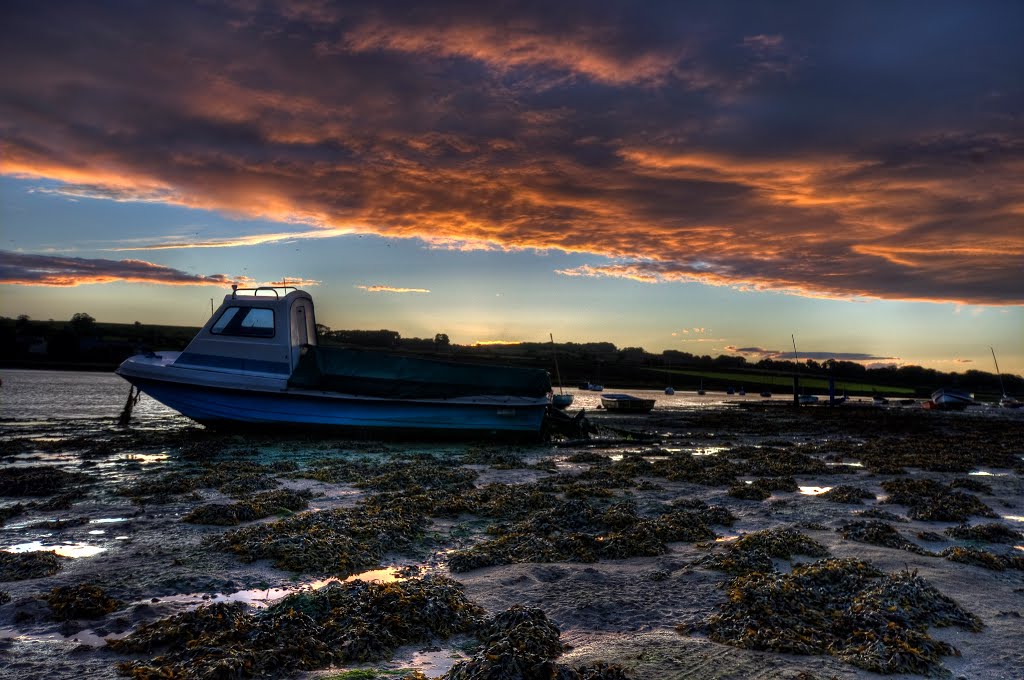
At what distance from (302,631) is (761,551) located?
532 cm

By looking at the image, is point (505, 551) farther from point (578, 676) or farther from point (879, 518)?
point (879, 518)

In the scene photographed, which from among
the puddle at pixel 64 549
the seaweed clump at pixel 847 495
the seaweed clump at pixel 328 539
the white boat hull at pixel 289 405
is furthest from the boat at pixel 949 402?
the puddle at pixel 64 549

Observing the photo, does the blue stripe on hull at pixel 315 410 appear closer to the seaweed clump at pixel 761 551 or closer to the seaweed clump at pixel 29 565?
the seaweed clump at pixel 29 565

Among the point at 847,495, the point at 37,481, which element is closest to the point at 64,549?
the point at 37,481

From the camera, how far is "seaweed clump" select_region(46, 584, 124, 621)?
17.2 ft

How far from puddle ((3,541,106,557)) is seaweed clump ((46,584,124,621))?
1.83m

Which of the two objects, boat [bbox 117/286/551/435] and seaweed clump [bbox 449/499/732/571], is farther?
boat [bbox 117/286/551/435]

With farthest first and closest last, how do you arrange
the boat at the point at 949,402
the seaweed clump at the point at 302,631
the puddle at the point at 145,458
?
1. the boat at the point at 949,402
2. the puddle at the point at 145,458
3. the seaweed clump at the point at 302,631

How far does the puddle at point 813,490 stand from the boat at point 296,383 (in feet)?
32.5

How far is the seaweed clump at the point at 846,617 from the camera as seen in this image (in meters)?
4.66

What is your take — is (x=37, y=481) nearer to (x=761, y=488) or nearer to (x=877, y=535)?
(x=761, y=488)

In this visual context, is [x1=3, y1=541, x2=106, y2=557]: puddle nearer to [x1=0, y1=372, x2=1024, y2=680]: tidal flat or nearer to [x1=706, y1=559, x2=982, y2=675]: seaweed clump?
[x1=0, y1=372, x2=1024, y2=680]: tidal flat

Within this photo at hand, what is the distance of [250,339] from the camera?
20234mm

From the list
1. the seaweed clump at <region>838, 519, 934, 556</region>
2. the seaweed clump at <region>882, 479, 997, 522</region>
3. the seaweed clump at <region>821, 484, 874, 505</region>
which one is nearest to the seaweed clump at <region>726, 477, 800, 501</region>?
the seaweed clump at <region>821, 484, 874, 505</region>
